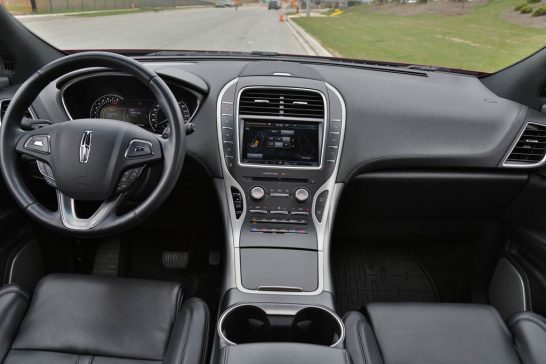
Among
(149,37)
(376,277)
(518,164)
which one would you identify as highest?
(518,164)

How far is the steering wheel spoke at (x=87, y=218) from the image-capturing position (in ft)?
5.21

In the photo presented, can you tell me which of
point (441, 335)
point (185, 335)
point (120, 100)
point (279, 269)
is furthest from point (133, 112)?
point (441, 335)

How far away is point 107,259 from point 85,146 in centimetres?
157

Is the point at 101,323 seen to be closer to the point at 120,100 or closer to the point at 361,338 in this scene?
the point at 361,338

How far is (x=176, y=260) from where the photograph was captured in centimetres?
300

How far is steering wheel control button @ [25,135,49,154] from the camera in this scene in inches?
64.6

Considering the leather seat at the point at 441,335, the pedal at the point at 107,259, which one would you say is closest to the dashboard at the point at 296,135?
the leather seat at the point at 441,335

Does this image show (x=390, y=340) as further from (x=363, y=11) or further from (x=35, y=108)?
(x=363, y=11)

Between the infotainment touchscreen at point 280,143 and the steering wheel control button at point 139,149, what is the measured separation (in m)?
0.60

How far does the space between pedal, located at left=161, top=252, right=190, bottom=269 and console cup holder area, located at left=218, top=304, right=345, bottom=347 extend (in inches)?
47.4

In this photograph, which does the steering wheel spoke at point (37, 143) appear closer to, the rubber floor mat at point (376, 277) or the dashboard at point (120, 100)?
the dashboard at point (120, 100)

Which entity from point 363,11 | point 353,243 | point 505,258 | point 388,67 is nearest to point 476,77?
point 388,67

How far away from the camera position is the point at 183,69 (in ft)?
7.89

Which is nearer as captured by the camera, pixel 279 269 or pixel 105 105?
pixel 279 269
